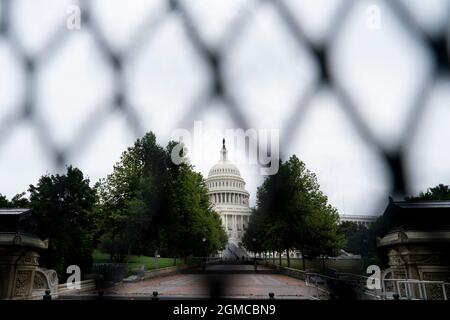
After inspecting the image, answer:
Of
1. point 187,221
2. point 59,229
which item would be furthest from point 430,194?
point 187,221

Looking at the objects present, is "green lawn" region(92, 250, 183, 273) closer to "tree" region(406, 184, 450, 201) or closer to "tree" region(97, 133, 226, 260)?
"tree" region(97, 133, 226, 260)

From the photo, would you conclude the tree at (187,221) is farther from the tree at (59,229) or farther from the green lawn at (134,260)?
the tree at (59,229)

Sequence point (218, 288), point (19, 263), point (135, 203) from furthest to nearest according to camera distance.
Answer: point (135, 203) → point (19, 263) → point (218, 288)

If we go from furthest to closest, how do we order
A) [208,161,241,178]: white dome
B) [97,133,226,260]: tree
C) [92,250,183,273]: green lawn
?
[97,133,226,260]: tree → [92,250,183,273]: green lawn → [208,161,241,178]: white dome

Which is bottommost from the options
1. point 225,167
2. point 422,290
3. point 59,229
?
point 422,290

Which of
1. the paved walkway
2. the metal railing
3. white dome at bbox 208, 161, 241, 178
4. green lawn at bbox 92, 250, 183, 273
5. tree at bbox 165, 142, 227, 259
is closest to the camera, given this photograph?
the paved walkway

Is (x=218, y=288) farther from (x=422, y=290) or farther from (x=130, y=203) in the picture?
(x=130, y=203)

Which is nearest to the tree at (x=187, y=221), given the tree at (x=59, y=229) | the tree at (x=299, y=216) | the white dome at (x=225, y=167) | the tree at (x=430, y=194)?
the white dome at (x=225, y=167)

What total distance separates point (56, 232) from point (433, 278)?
2.47 m

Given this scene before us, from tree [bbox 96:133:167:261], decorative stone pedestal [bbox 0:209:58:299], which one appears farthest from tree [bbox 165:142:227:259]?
decorative stone pedestal [bbox 0:209:58:299]

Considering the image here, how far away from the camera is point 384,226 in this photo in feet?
4.62

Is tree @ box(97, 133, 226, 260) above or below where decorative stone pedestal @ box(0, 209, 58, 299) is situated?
above
